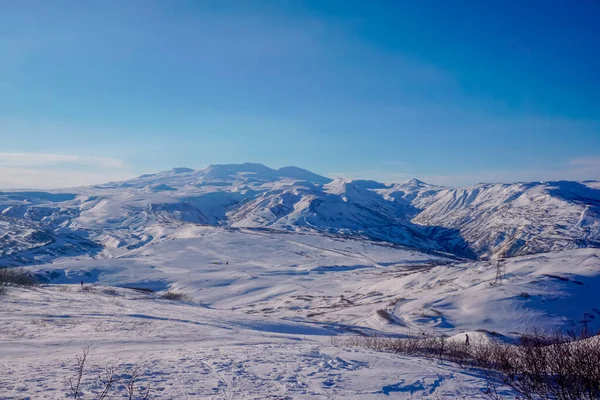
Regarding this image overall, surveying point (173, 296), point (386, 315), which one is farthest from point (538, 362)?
point (173, 296)

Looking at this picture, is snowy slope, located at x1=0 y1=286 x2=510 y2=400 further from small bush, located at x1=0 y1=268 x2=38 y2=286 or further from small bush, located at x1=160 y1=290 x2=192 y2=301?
small bush, located at x1=0 y1=268 x2=38 y2=286

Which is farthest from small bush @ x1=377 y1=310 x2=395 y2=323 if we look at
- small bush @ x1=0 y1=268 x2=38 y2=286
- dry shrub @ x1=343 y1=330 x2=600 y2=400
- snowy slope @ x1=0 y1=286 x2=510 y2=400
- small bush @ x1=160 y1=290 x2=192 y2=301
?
small bush @ x1=0 y1=268 x2=38 y2=286

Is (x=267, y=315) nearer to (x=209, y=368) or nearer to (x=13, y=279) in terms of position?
(x=13, y=279)

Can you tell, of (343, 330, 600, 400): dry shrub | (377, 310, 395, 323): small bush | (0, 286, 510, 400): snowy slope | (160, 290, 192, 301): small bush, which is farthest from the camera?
(160, 290, 192, 301): small bush

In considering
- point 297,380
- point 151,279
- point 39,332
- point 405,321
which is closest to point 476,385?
point 297,380

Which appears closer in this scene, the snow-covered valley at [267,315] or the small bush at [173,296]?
the snow-covered valley at [267,315]

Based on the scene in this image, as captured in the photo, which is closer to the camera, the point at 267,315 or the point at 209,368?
the point at 209,368

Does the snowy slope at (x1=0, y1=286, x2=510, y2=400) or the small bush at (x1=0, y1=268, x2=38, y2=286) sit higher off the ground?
the snowy slope at (x1=0, y1=286, x2=510, y2=400)

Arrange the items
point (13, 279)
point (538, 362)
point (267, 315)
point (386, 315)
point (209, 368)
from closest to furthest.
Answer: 1. point (538, 362)
2. point (209, 368)
3. point (386, 315)
4. point (267, 315)
5. point (13, 279)

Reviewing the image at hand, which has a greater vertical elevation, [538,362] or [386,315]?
[538,362]

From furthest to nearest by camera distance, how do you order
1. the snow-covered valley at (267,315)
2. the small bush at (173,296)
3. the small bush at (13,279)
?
the small bush at (173,296) < the small bush at (13,279) < the snow-covered valley at (267,315)

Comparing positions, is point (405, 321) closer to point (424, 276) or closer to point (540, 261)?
point (424, 276)

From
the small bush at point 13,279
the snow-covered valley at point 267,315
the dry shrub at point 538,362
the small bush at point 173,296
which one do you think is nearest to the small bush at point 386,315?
the snow-covered valley at point 267,315

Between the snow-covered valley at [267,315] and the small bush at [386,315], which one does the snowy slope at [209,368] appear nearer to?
the snow-covered valley at [267,315]
